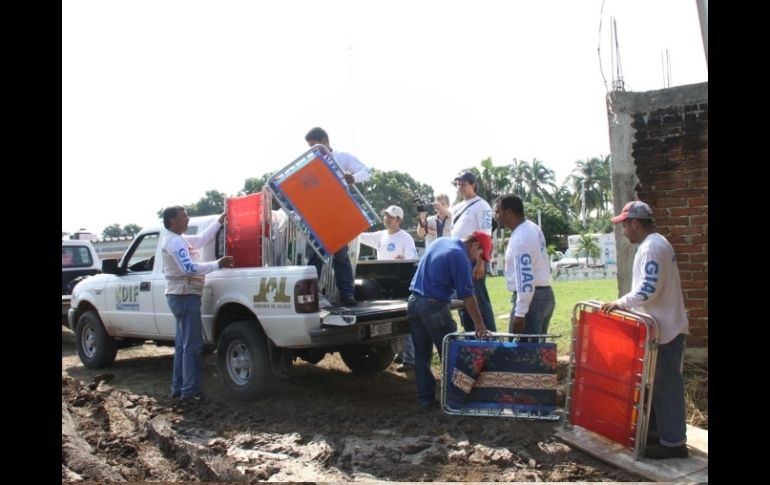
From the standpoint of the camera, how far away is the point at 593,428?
15.6 ft

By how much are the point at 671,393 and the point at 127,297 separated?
5.96 meters

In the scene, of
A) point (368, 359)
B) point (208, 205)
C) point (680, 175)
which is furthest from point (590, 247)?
point (680, 175)

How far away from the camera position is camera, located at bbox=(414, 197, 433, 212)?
791 centimetres

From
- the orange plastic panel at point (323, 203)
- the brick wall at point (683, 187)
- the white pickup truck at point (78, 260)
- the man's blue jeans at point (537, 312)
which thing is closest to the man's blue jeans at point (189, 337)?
the orange plastic panel at point (323, 203)

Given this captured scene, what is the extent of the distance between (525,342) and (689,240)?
2.16 metres

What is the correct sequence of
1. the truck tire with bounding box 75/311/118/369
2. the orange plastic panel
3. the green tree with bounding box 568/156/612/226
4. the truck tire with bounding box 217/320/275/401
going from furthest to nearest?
the green tree with bounding box 568/156/612/226
the truck tire with bounding box 75/311/118/369
the orange plastic panel
the truck tire with bounding box 217/320/275/401

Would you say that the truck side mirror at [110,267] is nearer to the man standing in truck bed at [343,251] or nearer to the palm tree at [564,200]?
the man standing in truck bed at [343,251]

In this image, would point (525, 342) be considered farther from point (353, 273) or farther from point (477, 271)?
point (353, 273)

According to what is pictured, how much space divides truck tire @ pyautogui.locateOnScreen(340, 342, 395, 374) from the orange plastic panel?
1565mm

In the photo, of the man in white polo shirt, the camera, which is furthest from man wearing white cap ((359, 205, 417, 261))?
the man in white polo shirt

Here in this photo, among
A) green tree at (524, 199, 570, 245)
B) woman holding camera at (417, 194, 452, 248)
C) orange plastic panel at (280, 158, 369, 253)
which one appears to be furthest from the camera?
green tree at (524, 199, 570, 245)

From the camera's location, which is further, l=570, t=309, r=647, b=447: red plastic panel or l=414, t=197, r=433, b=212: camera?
l=414, t=197, r=433, b=212: camera

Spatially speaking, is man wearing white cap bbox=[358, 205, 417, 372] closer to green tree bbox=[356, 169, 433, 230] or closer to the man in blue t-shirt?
the man in blue t-shirt
